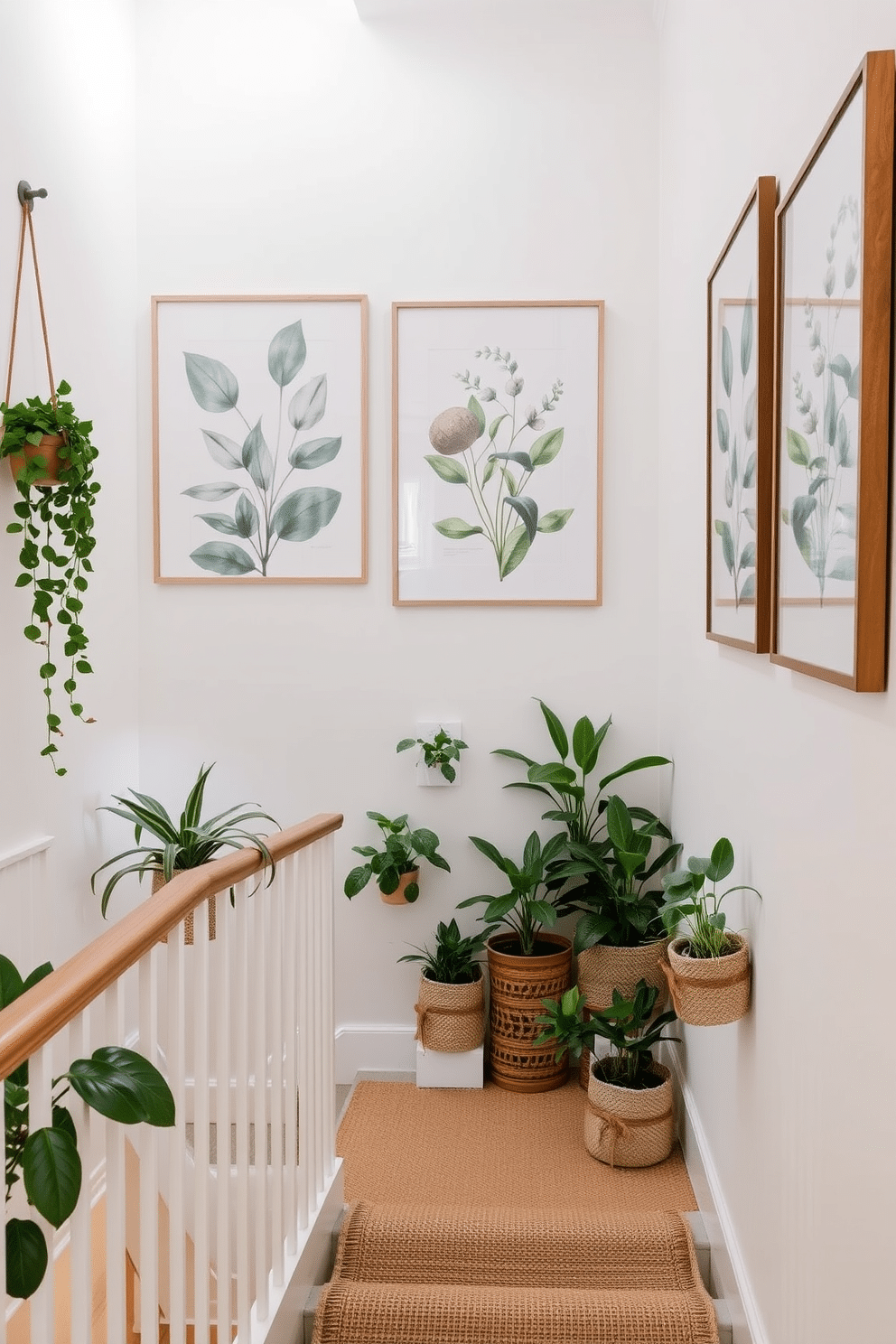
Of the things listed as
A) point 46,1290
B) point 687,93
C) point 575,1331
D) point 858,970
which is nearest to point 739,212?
point 687,93

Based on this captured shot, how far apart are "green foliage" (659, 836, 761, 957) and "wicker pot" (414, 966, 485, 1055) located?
1207 mm

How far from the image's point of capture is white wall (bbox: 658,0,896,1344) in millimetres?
1191

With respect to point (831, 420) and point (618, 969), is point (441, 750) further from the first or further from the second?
point (831, 420)

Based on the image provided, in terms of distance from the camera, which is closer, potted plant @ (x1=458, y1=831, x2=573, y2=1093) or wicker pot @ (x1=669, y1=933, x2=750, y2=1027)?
wicker pot @ (x1=669, y1=933, x2=750, y2=1027)

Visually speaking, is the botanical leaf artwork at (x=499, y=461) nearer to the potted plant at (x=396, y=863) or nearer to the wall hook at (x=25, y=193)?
the potted plant at (x=396, y=863)

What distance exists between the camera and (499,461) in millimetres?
3209

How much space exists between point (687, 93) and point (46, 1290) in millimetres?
2804

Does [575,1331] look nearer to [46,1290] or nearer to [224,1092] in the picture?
[224,1092]

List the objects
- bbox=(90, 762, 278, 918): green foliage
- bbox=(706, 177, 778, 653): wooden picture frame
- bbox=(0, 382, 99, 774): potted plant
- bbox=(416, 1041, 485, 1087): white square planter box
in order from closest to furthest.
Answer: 1. bbox=(706, 177, 778, 653): wooden picture frame
2. bbox=(0, 382, 99, 774): potted plant
3. bbox=(90, 762, 278, 918): green foliage
4. bbox=(416, 1041, 485, 1087): white square planter box

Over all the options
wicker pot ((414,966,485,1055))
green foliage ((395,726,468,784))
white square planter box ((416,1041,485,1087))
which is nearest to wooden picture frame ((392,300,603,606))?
green foliage ((395,726,468,784))

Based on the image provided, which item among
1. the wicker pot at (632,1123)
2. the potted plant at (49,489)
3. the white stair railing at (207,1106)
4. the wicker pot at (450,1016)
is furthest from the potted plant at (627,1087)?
the potted plant at (49,489)

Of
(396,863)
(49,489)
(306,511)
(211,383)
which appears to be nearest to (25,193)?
(49,489)

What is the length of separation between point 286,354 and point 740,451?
5.86ft

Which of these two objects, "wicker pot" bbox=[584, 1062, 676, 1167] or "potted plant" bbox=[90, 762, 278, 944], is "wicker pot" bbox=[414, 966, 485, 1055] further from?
"potted plant" bbox=[90, 762, 278, 944]
